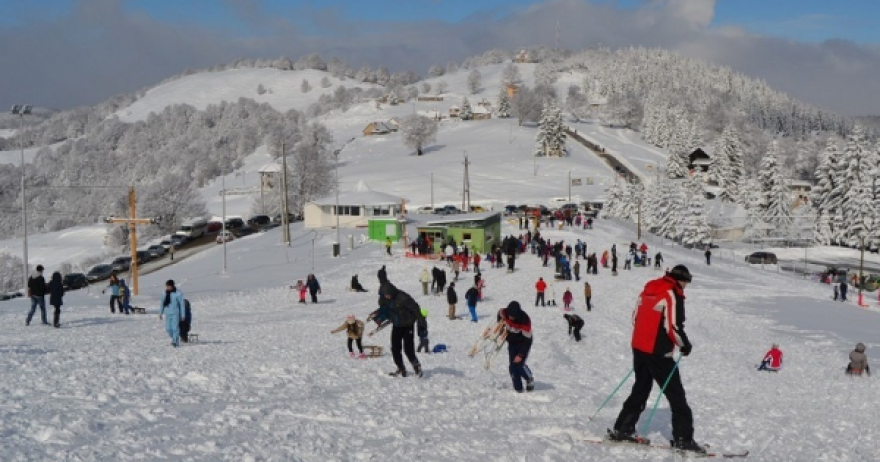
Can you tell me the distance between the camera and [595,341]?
20.1 metres

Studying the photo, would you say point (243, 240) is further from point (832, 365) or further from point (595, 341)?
point (832, 365)

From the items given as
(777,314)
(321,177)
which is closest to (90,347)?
(777,314)

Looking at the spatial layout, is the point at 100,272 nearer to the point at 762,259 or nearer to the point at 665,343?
the point at 762,259

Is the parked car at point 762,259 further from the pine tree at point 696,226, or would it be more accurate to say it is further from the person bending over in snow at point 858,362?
the person bending over in snow at point 858,362

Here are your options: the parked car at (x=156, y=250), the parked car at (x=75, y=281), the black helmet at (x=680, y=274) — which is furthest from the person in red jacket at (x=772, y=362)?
the parked car at (x=156, y=250)

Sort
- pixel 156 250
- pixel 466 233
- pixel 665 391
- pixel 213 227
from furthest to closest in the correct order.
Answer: pixel 213 227, pixel 156 250, pixel 466 233, pixel 665 391

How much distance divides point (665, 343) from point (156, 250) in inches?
2049

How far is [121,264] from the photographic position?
1951 inches

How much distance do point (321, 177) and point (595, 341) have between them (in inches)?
2679

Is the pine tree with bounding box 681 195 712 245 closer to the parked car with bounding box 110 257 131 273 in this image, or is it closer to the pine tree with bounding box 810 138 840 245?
the pine tree with bounding box 810 138 840 245

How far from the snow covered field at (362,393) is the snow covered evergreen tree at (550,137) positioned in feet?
313

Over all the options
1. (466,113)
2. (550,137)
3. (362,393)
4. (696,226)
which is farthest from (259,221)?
(466,113)

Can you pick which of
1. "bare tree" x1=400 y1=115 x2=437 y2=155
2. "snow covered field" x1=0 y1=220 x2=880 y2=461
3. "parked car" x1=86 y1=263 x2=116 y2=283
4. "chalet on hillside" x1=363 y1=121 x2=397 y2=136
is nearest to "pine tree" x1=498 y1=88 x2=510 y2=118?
"chalet on hillside" x1=363 y1=121 x2=397 y2=136

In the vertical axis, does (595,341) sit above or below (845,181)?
below
